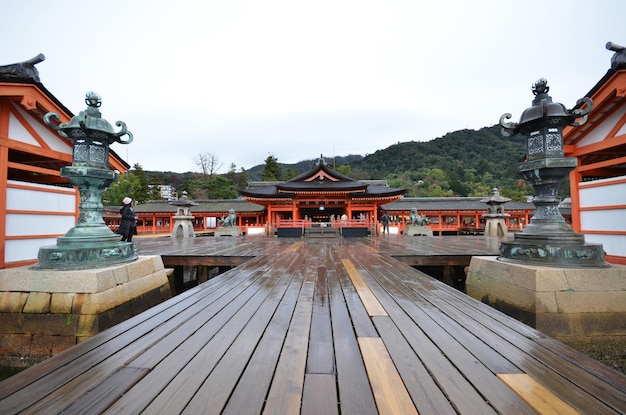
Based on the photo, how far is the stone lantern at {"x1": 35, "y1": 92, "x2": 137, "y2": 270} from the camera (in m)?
4.01

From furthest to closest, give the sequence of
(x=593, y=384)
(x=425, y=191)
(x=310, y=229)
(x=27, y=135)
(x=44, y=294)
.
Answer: (x=425, y=191)
(x=310, y=229)
(x=27, y=135)
(x=44, y=294)
(x=593, y=384)

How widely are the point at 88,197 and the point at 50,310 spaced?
5.94 ft

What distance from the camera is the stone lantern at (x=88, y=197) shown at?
401 centimetres

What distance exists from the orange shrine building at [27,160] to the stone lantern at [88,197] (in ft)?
3.38

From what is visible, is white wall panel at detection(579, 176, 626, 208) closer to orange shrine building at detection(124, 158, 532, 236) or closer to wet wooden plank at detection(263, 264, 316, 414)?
wet wooden plank at detection(263, 264, 316, 414)

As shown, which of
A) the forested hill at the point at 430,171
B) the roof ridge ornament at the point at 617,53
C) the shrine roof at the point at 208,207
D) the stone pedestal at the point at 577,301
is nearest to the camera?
the stone pedestal at the point at 577,301

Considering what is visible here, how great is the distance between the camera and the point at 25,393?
4.97ft

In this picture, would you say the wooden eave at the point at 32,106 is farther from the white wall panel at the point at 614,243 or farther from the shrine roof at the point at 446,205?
the shrine roof at the point at 446,205

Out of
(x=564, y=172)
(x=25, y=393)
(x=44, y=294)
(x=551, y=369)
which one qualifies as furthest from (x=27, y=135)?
(x=564, y=172)

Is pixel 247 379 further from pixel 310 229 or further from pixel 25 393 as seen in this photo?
pixel 310 229

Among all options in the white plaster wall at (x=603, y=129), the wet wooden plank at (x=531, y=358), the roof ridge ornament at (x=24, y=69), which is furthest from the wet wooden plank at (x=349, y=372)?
the roof ridge ornament at (x=24, y=69)

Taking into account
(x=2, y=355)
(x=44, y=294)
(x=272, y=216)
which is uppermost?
(x=272, y=216)

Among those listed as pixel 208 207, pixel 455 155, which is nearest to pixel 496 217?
pixel 208 207

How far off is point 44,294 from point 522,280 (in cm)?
699
